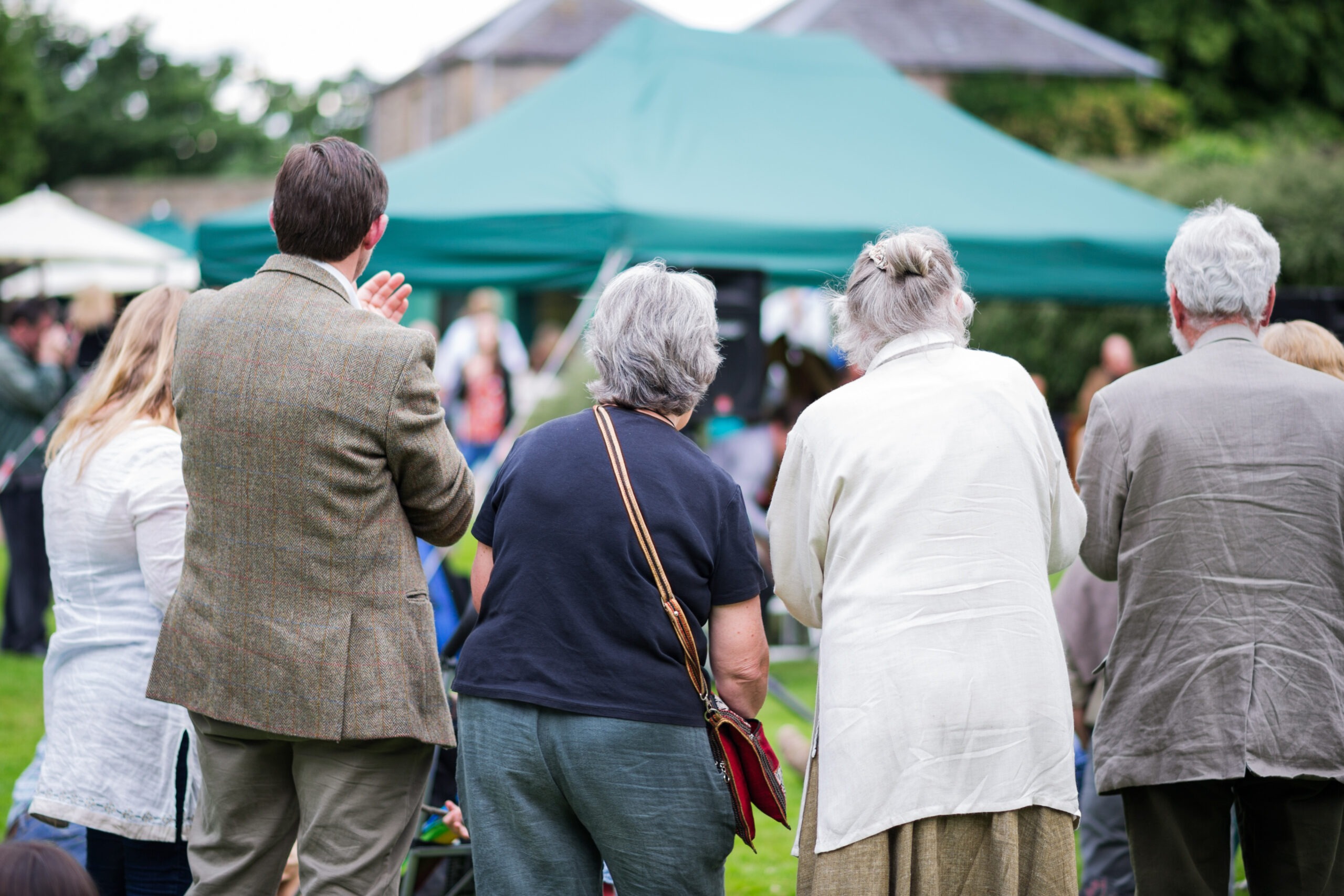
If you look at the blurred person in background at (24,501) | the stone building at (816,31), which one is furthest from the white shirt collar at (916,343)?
the stone building at (816,31)

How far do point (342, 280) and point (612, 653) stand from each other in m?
0.82

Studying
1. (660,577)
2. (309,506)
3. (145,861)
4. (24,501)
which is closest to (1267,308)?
(660,577)

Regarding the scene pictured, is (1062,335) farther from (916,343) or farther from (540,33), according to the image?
(540,33)

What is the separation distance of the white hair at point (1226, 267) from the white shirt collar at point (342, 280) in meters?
1.64

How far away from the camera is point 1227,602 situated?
7.91ft

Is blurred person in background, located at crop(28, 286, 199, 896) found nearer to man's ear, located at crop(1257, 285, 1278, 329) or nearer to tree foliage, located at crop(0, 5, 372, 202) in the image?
man's ear, located at crop(1257, 285, 1278, 329)

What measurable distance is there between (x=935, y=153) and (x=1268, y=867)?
480 cm

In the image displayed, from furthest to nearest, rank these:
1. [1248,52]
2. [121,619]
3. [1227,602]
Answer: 1. [1248,52]
2. [121,619]
3. [1227,602]

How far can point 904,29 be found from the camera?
30.9 m

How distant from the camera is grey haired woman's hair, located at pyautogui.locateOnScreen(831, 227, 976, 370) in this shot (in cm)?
222

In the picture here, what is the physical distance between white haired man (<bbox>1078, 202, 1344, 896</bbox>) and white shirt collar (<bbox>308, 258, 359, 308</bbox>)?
150 cm

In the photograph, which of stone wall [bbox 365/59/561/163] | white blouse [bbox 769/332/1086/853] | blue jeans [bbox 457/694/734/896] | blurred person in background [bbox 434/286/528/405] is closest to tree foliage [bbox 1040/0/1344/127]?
stone wall [bbox 365/59/561/163]

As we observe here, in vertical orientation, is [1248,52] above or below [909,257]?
above

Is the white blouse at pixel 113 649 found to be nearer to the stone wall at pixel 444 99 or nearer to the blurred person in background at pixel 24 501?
the blurred person in background at pixel 24 501
